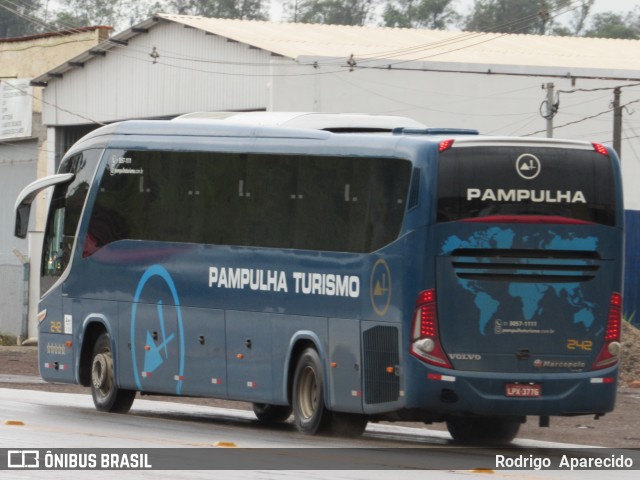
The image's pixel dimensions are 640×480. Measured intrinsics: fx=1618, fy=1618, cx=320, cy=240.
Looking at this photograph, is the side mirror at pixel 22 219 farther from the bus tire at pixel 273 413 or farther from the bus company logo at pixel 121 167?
the bus tire at pixel 273 413

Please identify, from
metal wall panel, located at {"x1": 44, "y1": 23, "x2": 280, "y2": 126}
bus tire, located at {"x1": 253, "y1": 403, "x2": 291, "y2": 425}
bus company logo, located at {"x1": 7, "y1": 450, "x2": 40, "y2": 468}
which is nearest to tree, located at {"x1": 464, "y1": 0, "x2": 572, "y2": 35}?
metal wall panel, located at {"x1": 44, "y1": 23, "x2": 280, "y2": 126}

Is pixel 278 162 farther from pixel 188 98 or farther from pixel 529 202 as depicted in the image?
pixel 188 98

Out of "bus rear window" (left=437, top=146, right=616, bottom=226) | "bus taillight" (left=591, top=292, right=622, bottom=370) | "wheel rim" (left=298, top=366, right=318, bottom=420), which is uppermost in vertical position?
"bus rear window" (left=437, top=146, right=616, bottom=226)

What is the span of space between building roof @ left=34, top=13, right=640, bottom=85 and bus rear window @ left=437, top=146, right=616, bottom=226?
25762 mm

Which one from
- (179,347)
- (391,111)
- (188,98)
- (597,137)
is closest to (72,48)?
(188,98)

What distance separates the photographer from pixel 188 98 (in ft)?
148

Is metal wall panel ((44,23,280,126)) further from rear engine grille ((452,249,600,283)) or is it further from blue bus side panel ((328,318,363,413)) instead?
rear engine grille ((452,249,600,283))

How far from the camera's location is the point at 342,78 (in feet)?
140

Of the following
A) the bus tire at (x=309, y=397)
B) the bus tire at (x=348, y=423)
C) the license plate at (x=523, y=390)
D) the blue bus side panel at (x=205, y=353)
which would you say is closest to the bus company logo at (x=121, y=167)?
the blue bus side panel at (x=205, y=353)

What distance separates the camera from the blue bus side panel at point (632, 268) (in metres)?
33.6

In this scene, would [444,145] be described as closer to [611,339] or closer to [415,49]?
[611,339]

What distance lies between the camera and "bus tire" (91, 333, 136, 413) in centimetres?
2086

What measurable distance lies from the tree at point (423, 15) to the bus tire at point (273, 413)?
3692 inches

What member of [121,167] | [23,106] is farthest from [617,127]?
[23,106]
